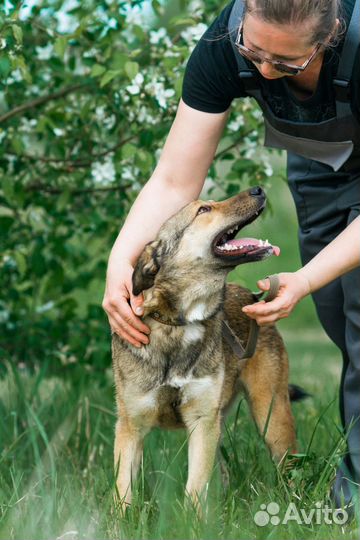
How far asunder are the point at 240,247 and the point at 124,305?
0.49m

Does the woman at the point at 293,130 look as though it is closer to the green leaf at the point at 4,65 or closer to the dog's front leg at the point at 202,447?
the dog's front leg at the point at 202,447

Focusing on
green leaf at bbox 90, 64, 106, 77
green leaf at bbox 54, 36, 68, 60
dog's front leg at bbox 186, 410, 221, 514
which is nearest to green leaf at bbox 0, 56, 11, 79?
green leaf at bbox 54, 36, 68, 60

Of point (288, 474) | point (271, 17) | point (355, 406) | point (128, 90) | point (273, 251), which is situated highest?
point (271, 17)

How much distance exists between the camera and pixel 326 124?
350 cm

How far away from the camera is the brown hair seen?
3.11m

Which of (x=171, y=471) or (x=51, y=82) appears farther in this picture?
(x=51, y=82)

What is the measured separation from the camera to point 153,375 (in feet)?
12.5

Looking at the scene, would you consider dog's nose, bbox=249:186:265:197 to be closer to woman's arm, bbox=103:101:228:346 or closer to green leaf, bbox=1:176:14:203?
woman's arm, bbox=103:101:228:346

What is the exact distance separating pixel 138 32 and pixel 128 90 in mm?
330

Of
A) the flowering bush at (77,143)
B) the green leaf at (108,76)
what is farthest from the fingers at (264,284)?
the green leaf at (108,76)

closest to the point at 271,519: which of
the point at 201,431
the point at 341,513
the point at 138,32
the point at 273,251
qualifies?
the point at 341,513

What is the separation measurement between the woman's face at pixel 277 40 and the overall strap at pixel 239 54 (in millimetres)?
192

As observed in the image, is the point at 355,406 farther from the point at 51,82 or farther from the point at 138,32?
the point at 51,82

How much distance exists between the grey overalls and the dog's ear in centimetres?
61
